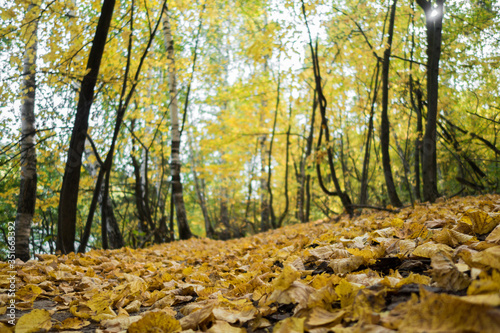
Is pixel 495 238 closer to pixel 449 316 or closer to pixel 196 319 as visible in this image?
pixel 449 316

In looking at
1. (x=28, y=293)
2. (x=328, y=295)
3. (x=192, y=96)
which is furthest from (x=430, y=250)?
(x=192, y=96)

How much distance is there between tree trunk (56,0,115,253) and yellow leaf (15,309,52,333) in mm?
2457

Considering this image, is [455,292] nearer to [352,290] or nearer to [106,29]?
[352,290]

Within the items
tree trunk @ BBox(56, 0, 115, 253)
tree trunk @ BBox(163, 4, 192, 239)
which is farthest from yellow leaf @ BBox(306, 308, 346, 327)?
tree trunk @ BBox(163, 4, 192, 239)

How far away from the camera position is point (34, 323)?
1100 mm

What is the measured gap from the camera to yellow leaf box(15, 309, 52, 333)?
3.49ft

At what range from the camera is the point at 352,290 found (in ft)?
3.07

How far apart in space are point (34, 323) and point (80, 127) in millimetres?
2564

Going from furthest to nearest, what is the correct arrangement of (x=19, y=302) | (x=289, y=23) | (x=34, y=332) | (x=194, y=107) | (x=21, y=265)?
(x=194, y=107) → (x=289, y=23) → (x=21, y=265) → (x=19, y=302) → (x=34, y=332)

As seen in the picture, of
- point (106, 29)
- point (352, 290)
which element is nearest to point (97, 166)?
point (106, 29)

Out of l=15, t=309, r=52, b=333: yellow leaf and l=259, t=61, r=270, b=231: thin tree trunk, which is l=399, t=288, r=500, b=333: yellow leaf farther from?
l=259, t=61, r=270, b=231: thin tree trunk

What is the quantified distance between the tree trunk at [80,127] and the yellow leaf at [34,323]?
8.06 feet

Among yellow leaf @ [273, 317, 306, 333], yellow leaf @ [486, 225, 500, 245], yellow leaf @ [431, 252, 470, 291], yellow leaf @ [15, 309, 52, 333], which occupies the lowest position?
yellow leaf @ [15, 309, 52, 333]

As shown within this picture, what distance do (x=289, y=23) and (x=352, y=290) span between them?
543cm
